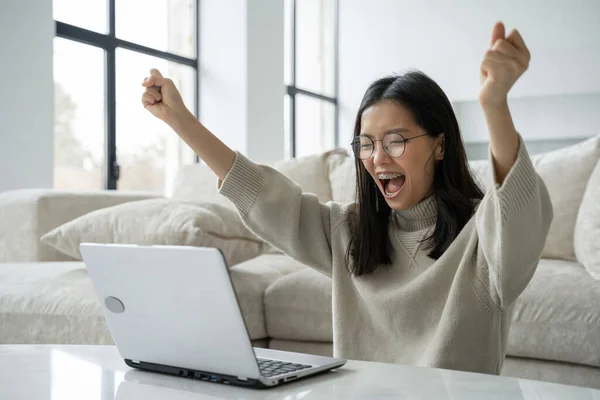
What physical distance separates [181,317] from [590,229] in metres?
1.50

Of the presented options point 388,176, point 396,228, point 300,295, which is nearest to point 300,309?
point 300,295

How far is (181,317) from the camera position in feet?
2.64

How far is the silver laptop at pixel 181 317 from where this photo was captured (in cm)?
76

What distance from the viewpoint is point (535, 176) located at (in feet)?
3.10

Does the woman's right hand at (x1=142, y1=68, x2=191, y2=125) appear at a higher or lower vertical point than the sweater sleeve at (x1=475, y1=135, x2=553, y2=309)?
higher

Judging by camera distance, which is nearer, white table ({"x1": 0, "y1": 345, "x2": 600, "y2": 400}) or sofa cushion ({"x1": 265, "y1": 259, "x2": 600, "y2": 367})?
white table ({"x1": 0, "y1": 345, "x2": 600, "y2": 400})

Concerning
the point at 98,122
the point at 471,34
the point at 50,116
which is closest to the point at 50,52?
the point at 50,116

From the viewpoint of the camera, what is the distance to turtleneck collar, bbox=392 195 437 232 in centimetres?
125

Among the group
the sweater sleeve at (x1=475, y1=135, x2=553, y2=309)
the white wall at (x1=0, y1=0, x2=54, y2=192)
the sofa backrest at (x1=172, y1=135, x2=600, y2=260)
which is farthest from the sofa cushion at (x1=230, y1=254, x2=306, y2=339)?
the white wall at (x1=0, y1=0, x2=54, y2=192)

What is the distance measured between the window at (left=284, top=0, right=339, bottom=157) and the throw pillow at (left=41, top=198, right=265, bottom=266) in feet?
13.0

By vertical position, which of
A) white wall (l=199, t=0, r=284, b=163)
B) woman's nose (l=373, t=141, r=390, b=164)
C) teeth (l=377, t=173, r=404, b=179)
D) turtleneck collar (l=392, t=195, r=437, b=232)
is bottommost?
turtleneck collar (l=392, t=195, r=437, b=232)

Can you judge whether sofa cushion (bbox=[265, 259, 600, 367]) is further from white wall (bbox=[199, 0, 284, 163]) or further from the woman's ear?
white wall (bbox=[199, 0, 284, 163])

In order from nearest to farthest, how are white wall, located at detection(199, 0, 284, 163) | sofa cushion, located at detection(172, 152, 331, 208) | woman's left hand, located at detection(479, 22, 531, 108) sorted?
1. woman's left hand, located at detection(479, 22, 531, 108)
2. sofa cushion, located at detection(172, 152, 331, 208)
3. white wall, located at detection(199, 0, 284, 163)

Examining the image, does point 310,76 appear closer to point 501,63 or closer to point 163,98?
point 163,98
